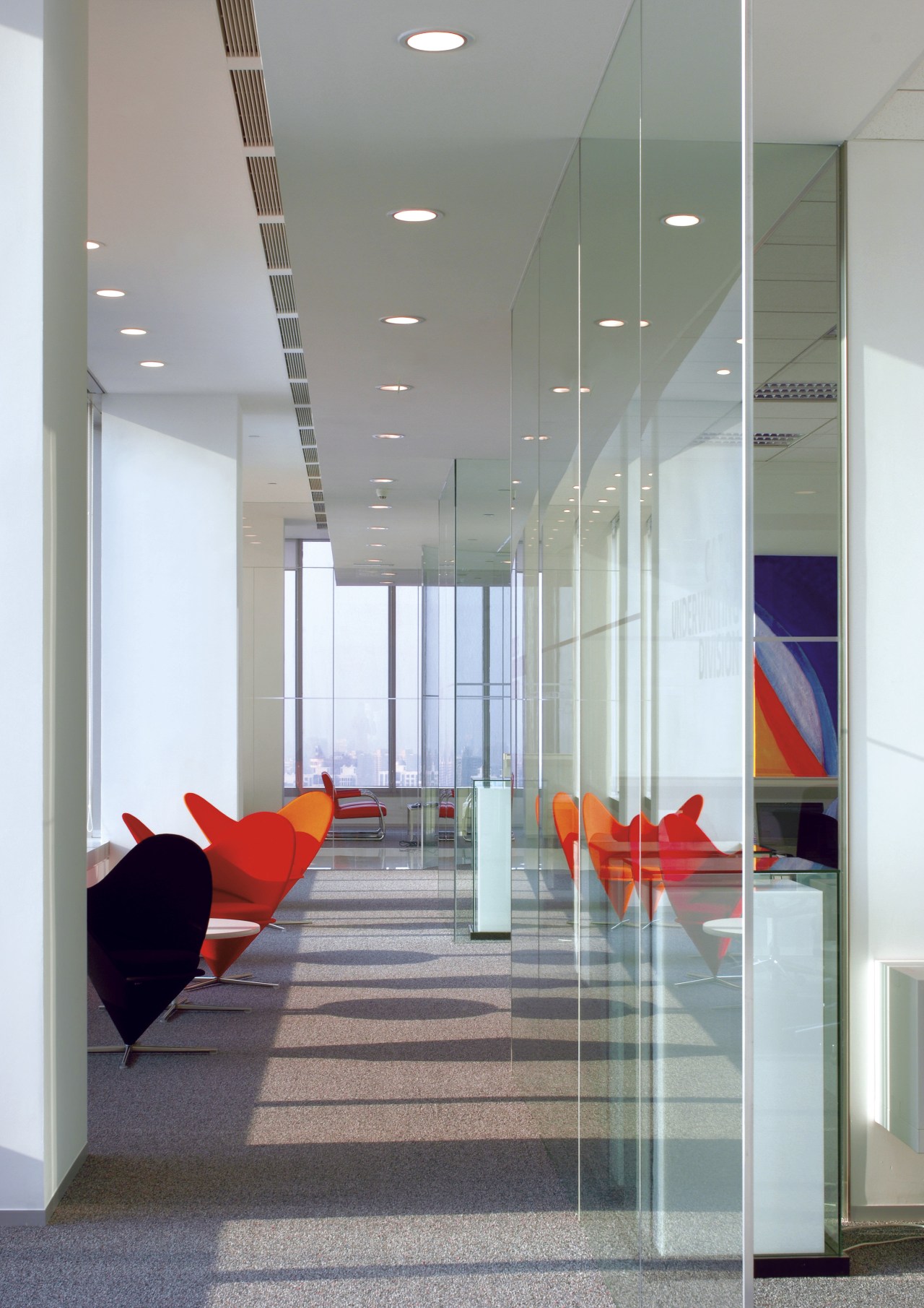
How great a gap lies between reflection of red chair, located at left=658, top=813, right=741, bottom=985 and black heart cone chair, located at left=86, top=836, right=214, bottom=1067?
11.6 ft

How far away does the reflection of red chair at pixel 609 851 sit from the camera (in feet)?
10.4

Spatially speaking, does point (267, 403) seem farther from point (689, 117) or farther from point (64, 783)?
point (689, 117)

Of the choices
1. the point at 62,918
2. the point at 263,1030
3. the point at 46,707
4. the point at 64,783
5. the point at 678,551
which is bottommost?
the point at 263,1030

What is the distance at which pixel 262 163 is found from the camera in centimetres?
539

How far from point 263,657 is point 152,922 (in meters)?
8.91

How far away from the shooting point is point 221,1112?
5043mm

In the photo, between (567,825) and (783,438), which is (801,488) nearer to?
(783,438)

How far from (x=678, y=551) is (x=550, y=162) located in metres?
2.26

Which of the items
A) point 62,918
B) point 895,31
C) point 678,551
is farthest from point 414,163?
point 62,918

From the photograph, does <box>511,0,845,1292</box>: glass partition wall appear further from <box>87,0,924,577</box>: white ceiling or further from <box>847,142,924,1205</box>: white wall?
<box>87,0,924,577</box>: white ceiling

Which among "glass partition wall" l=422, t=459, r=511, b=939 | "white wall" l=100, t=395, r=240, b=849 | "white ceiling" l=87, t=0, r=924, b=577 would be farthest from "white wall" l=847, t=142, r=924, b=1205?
"white wall" l=100, t=395, r=240, b=849

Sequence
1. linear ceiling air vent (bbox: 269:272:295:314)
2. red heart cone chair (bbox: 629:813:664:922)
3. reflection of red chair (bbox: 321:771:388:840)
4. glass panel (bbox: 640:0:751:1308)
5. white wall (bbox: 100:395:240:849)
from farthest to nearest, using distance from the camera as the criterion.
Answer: reflection of red chair (bbox: 321:771:388:840)
white wall (bbox: 100:395:240:849)
linear ceiling air vent (bbox: 269:272:295:314)
red heart cone chair (bbox: 629:813:664:922)
glass panel (bbox: 640:0:751:1308)

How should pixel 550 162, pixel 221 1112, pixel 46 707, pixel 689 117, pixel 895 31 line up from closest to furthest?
pixel 689 117 < pixel 895 31 < pixel 46 707 < pixel 550 162 < pixel 221 1112

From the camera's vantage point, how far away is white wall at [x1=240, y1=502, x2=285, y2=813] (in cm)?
1459
